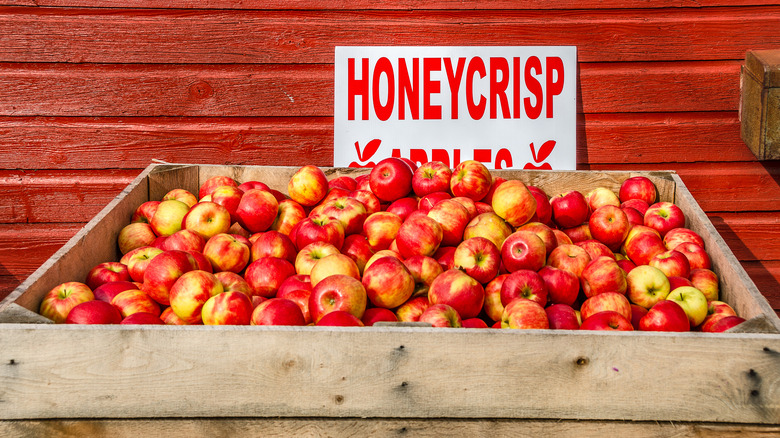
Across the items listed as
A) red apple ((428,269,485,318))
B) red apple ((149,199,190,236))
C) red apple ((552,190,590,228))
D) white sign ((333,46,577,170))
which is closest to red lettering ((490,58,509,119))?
white sign ((333,46,577,170))

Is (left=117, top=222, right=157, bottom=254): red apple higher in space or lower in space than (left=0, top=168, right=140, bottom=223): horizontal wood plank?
lower

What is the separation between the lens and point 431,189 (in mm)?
2643

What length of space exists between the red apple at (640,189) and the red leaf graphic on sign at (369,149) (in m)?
1.19

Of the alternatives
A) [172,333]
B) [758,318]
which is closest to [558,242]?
[758,318]

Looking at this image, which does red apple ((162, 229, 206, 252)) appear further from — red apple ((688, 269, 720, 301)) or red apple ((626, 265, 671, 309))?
red apple ((688, 269, 720, 301))

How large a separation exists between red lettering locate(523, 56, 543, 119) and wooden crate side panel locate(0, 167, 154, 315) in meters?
1.83

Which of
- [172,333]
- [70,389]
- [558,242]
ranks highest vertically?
[558,242]

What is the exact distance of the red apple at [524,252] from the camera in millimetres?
2094

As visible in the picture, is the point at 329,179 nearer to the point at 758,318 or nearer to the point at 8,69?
the point at 8,69

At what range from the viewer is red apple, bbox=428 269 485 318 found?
77.5 inches

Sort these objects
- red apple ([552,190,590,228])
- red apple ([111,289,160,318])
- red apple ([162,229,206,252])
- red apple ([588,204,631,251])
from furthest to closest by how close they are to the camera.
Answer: red apple ([552,190,590,228]) < red apple ([588,204,631,251]) < red apple ([162,229,206,252]) < red apple ([111,289,160,318])

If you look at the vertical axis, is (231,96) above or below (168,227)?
above

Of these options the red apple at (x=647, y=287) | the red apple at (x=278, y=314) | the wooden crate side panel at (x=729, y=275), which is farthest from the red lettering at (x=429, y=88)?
the red apple at (x=278, y=314)

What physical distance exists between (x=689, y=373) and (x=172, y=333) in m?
1.22
